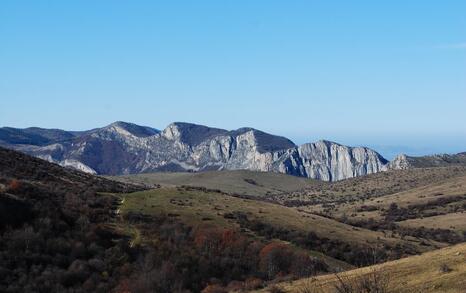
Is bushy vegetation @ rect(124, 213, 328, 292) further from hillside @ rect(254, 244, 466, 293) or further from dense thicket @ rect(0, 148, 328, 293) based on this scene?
hillside @ rect(254, 244, 466, 293)

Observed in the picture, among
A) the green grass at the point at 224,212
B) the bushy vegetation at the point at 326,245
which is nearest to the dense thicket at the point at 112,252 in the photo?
the green grass at the point at 224,212

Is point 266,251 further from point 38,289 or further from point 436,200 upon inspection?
point 436,200

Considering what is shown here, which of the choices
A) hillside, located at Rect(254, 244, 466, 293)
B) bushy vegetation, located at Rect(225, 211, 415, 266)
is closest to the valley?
hillside, located at Rect(254, 244, 466, 293)

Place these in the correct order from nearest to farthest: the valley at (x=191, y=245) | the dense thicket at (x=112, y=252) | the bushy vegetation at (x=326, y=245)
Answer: the valley at (x=191, y=245)
the dense thicket at (x=112, y=252)
the bushy vegetation at (x=326, y=245)

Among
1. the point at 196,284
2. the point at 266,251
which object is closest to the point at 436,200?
the point at 266,251

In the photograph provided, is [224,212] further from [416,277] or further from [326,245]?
→ [416,277]

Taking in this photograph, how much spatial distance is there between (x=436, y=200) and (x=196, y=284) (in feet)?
337

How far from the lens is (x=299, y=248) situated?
63.5 metres

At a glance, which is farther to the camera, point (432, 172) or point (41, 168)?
point (432, 172)

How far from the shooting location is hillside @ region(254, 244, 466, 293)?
934 inches

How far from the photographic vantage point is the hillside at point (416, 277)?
23.7 metres

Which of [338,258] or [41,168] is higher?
[41,168]

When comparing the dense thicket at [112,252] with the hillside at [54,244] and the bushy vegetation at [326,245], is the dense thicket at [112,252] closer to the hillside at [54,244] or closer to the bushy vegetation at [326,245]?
the hillside at [54,244]

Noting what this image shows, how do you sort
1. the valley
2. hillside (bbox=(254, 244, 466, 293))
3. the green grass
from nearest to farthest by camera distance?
hillside (bbox=(254, 244, 466, 293))
the valley
the green grass
